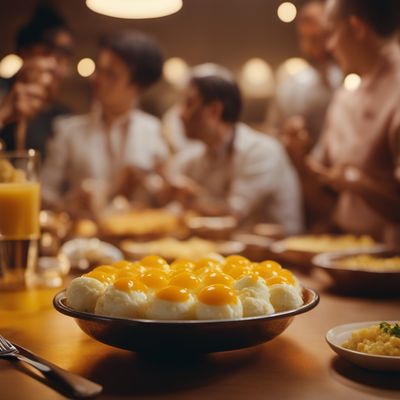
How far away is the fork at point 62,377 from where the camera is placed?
0.84m

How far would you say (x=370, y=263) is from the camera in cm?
184

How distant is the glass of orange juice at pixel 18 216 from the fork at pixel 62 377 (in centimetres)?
75

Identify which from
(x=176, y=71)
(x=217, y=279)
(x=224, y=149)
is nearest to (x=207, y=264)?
(x=217, y=279)

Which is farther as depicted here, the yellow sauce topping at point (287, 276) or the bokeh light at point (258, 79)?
the bokeh light at point (258, 79)

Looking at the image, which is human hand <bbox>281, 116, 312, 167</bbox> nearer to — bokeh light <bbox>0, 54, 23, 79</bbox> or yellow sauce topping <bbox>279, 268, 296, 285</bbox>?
yellow sauce topping <bbox>279, 268, 296, 285</bbox>

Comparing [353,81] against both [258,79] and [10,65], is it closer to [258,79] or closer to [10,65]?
[258,79]

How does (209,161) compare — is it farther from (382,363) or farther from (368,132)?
(382,363)

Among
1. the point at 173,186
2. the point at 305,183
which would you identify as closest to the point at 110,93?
the point at 173,186

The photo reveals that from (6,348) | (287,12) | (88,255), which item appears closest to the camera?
(6,348)

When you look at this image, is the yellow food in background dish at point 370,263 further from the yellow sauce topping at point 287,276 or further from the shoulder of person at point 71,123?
the shoulder of person at point 71,123

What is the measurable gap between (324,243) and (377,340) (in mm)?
1307

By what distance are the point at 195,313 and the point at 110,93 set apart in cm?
361

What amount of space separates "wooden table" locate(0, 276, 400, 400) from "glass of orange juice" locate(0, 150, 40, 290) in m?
0.46

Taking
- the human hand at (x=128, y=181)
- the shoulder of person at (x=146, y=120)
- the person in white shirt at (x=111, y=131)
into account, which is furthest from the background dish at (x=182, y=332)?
the shoulder of person at (x=146, y=120)
